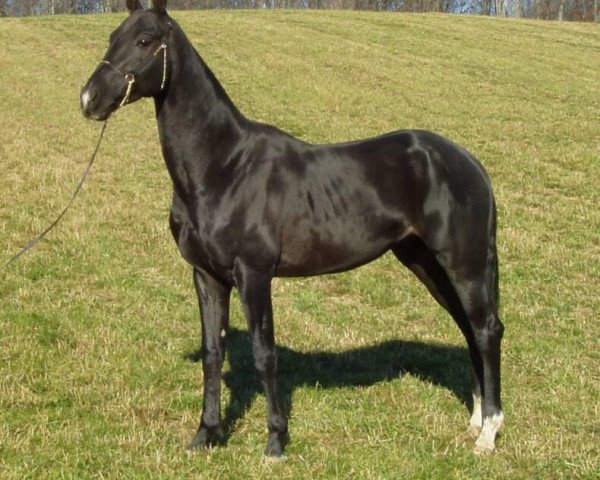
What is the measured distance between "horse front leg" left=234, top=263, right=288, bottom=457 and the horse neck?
76 centimetres

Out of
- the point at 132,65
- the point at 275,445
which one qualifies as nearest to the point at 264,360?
the point at 275,445

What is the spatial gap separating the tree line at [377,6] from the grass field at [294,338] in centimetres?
5992

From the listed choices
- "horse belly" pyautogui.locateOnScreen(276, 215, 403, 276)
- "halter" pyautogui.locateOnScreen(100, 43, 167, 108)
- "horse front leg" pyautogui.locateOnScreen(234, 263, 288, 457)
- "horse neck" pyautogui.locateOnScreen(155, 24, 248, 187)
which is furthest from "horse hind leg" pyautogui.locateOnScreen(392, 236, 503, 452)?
"halter" pyautogui.locateOnScreen(100, 43, 167, 108)

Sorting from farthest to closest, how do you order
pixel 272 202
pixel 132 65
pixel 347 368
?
pixel 347 368
pixel 272 202
pixel 132 65

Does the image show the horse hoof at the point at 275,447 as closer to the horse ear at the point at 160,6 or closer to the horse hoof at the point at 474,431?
the horse hoof at the point at 474,431

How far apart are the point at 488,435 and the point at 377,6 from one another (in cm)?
7910

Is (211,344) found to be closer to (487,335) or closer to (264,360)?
(264,360)

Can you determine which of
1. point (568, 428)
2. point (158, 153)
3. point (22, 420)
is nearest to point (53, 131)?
point (158, 153)

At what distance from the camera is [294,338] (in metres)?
7.98

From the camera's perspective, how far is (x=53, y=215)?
41.7 feet

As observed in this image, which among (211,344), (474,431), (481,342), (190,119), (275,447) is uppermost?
(190,119)

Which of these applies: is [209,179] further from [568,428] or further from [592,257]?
[592,257]

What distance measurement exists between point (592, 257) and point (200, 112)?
758 centimetres

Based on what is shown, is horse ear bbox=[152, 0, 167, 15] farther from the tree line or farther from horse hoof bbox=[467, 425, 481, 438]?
the tree line
